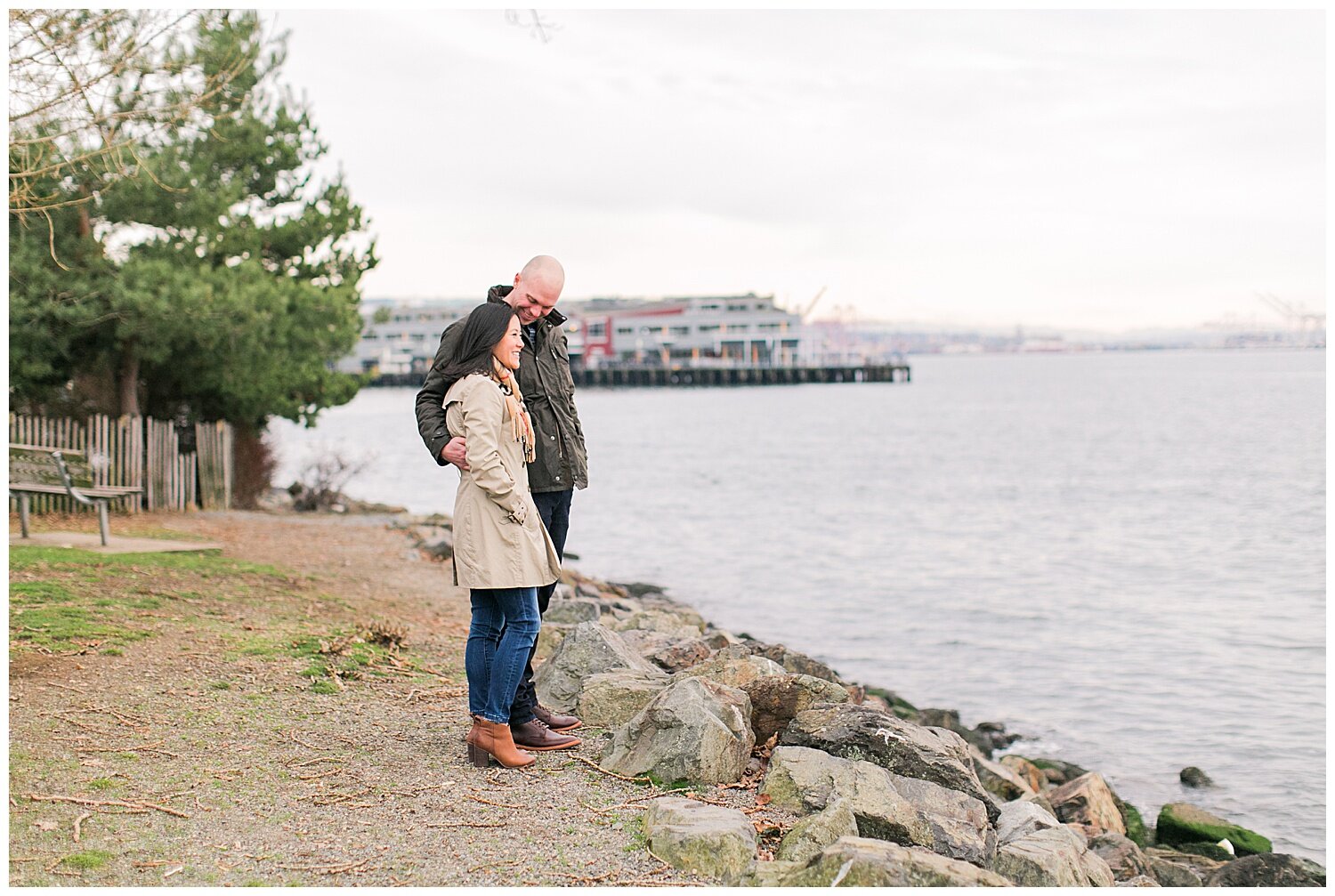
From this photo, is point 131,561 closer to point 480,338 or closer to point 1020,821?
point 480,338

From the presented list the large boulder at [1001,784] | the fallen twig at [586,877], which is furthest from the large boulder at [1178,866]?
the fallen twig at [586,877]

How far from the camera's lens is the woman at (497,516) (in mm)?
5320

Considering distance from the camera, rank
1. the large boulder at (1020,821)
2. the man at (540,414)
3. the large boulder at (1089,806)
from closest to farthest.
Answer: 1. the man at (540,414)
2. the large boulder at (1020,821)
3. the large boulder at (1089,806)

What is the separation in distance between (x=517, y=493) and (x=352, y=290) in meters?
15.1

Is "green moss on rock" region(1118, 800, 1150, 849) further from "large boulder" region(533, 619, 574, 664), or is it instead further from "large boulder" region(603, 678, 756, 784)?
"large boulder" region(603, 678, 756, 784)

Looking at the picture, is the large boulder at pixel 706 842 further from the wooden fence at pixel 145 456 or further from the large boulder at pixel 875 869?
the wooden fence at pixel 145 456

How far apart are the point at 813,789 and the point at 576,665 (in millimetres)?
2092

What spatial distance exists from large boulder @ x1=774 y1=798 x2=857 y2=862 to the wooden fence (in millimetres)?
13225

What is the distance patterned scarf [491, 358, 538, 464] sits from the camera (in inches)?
213

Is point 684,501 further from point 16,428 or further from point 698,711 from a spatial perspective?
point 698,711

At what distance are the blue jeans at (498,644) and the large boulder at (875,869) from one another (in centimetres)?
167

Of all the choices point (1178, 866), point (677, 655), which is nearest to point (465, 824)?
point (677, 655)

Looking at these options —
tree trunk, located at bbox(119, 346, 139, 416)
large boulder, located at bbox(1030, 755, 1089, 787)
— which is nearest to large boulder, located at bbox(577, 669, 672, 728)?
large boulder, located at bbox(1030, 755, 1089, 787)

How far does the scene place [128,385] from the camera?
57.9 ft
